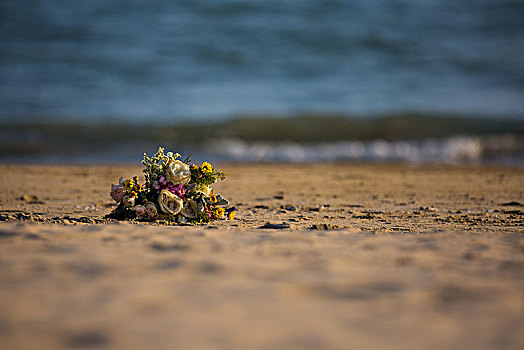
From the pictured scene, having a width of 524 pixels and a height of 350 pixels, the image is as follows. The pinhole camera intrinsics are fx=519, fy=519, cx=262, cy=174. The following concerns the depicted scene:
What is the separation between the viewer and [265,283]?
7.33 ft

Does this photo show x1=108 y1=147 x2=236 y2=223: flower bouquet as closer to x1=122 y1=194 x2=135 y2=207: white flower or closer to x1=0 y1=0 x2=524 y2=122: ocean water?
x1=122 y1=194 x2=135 y2=207: white flower

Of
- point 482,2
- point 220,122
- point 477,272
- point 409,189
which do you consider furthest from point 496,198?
point 482,2

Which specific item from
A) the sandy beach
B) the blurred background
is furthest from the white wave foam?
the sandy beach

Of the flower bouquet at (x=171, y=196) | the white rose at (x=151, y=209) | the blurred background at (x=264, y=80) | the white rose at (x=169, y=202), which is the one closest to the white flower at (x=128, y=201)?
the flower bouquet at (x=171, y=196)

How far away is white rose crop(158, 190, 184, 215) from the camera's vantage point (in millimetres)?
3984

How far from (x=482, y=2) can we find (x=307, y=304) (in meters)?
26.5

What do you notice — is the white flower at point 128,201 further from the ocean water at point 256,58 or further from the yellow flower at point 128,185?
the ocean water at point 256,58

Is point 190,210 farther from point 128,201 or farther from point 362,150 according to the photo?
point 362,150

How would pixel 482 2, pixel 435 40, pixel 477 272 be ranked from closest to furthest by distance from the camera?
pixel 477 272, pixel 435 40, pixel 482 2

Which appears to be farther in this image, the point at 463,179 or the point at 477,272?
the point at 463,179

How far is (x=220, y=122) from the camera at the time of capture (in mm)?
14922

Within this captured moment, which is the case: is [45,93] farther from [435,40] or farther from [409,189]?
[435,40]

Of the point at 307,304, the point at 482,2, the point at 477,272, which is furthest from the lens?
the point at 482,2

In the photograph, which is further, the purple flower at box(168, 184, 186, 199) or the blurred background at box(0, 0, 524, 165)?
the blurred background at box(0, 0, 524, 165)
